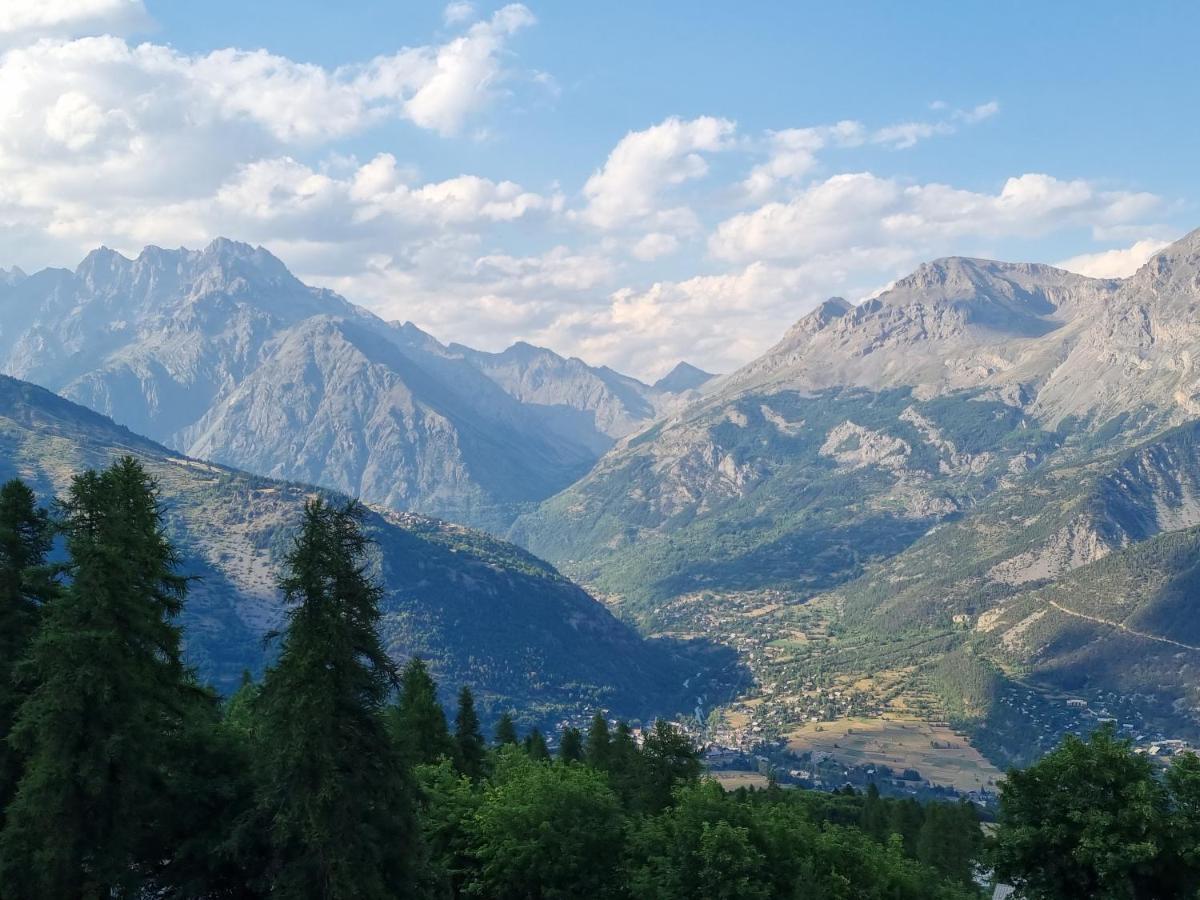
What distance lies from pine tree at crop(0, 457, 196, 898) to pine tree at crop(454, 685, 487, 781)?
47.1m

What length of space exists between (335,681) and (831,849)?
30.6m

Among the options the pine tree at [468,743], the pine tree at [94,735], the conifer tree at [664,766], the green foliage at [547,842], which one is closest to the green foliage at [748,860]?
the green foliage at [547,842]

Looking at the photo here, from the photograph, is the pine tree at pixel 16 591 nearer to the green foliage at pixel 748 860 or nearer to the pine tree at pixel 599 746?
the green foliage at pixel 748 860

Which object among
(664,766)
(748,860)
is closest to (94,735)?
(748,860)

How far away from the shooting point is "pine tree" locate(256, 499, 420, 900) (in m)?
36.3

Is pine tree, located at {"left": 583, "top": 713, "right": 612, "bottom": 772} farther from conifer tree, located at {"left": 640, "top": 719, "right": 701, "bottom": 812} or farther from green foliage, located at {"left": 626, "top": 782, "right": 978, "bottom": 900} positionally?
green foliage, located at {"left": 626, "top": 782, "right": 978, "bottom": 900}

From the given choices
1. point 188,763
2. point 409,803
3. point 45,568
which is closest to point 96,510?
point 45,568

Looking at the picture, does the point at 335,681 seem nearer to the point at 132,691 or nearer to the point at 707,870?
the point at 132,691

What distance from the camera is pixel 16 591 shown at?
44.9 m

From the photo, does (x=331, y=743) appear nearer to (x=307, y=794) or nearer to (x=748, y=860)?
(x=307, y=794)

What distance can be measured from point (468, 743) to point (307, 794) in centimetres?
6161

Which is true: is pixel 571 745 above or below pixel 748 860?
below

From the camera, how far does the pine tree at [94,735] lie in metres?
37.5

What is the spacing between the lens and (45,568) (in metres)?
44.0
